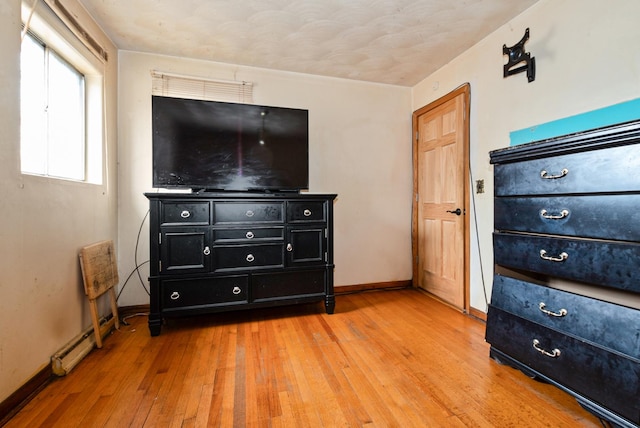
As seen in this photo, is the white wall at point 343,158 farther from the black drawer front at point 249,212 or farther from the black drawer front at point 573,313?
the black drawer front at point 573,313

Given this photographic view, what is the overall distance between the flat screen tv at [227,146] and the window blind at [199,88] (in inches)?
15.0

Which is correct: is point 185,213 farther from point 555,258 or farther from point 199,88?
point 555,258

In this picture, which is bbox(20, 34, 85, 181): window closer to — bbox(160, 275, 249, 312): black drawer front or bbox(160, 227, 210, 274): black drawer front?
bbox(160, 227, 210, 274): black drawer front

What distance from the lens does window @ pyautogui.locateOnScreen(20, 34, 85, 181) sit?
157cm

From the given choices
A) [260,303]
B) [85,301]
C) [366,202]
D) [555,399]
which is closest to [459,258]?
[366,202]

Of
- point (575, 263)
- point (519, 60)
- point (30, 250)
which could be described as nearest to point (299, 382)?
point (575, 263)

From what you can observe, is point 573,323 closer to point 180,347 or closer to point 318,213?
point 318,213

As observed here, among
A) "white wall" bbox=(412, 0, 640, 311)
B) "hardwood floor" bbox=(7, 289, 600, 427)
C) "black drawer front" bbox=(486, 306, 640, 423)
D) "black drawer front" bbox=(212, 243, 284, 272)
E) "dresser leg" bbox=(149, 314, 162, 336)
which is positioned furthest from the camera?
"black drawer front" bbox=(212, 243, 284, 272)

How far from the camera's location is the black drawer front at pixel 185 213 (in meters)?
2.07

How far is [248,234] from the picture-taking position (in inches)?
88.2

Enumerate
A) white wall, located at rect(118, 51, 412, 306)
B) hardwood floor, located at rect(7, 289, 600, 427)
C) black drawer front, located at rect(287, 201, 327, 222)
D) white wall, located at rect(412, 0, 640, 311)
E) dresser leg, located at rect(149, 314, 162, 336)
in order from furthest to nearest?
white wall, located at rect(118, 51, 412, 306), black drawer front, located at rect(287, 201, 327, 222), dresser leg, located at rect(149, 314, 162, 336), white wall, located at rect(412, 0, 640, 311), hardwood floor, located at rect(7, 289, 600, 427)

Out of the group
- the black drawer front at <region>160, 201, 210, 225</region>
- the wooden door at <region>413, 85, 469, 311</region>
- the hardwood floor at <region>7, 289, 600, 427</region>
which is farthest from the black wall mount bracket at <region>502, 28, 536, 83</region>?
the black drawer front at <region>160, 201, 210, 225</region>

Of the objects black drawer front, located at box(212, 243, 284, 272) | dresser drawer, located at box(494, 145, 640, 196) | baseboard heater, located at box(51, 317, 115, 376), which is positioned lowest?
baseboard heater, located at box(51, 317, 115, 376)

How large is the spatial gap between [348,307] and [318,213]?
3.26ft
